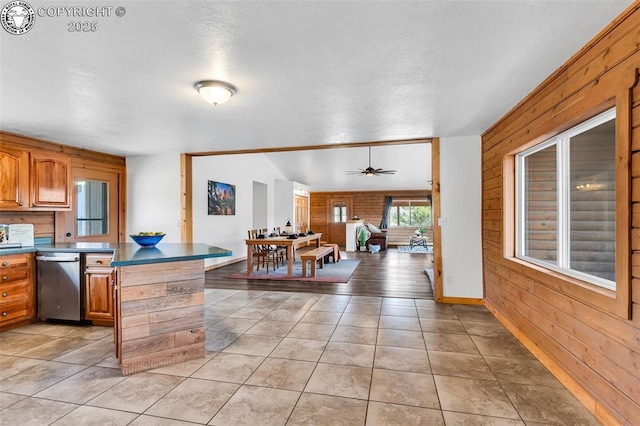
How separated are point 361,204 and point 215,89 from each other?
35.4 ft

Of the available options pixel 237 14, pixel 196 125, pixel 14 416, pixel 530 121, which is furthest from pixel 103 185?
pixel 530 121

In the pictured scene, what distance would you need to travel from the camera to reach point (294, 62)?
2.24m

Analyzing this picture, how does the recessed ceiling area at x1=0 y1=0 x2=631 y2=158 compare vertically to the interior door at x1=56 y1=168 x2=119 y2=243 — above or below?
above

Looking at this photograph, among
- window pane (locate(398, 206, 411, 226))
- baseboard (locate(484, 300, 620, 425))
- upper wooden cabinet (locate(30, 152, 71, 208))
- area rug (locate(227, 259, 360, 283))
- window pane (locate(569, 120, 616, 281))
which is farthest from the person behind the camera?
window pane (locate(398, 206, 411, 226))

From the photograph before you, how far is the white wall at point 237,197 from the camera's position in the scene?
655 cm

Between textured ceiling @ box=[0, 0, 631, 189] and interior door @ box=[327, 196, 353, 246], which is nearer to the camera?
textured ceiling @ box=[0, 0, 631, 189]

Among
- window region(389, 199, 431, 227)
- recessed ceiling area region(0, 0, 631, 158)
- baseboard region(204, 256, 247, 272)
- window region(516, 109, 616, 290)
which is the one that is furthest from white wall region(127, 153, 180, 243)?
window region(389, 199, 431, 227)

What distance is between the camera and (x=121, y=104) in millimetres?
3049

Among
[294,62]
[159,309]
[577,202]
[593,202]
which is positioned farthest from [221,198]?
[593,202]

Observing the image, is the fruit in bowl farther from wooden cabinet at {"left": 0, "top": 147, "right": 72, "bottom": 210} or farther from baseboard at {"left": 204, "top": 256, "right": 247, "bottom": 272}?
baseboard at {"left": 204, "top": 256, "right": 247, "bottom": 272}

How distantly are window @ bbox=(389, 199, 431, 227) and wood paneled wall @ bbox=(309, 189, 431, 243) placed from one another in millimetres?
287

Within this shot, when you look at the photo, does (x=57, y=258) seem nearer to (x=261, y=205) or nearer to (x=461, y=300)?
(x=461, y=300)

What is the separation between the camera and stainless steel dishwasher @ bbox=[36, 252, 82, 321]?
138 inches

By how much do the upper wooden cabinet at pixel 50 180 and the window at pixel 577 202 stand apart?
5.41 meters
